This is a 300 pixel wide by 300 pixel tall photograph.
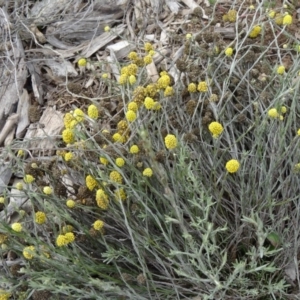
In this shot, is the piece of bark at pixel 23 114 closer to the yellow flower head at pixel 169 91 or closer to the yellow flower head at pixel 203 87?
the yellow flower head at pixel 169 91

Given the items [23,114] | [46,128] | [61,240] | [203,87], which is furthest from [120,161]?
[23,114]

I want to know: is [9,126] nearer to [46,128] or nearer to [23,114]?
[23,114]

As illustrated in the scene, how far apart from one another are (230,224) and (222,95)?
453 mm

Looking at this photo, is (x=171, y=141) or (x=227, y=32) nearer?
(x=171, y=141)

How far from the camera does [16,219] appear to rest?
2275mm

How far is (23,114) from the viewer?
8.45 ft

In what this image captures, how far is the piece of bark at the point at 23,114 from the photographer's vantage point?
Answer: 2535 millimetres

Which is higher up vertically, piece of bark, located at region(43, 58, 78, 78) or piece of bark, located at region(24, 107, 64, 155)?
piece of bark, located at region(43, 58, 78, 78)

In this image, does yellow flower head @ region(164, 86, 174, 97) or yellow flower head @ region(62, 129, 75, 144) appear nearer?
yellow flower head @ region(62, 129, 75, 144)

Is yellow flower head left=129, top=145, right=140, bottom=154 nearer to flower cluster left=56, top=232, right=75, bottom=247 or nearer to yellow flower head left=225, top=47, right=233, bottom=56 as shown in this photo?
flower cluster left=56, top=232, right=75, bottom=247

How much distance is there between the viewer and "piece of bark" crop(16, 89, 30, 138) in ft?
8.32

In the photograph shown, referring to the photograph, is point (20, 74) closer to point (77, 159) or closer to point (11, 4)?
point (11, 4)

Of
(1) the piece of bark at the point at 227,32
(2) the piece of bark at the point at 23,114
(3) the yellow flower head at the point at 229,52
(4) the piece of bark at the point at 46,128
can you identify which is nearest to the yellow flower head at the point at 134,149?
(3) the yellow flower head at the point at 229,52

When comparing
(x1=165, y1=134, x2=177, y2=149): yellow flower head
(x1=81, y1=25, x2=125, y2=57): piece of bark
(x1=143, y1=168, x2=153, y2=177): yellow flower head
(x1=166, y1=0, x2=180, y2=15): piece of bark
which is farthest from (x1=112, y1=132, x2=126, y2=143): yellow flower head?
(x1=166, y1=0, x2=180, y2=15): piece of bark
